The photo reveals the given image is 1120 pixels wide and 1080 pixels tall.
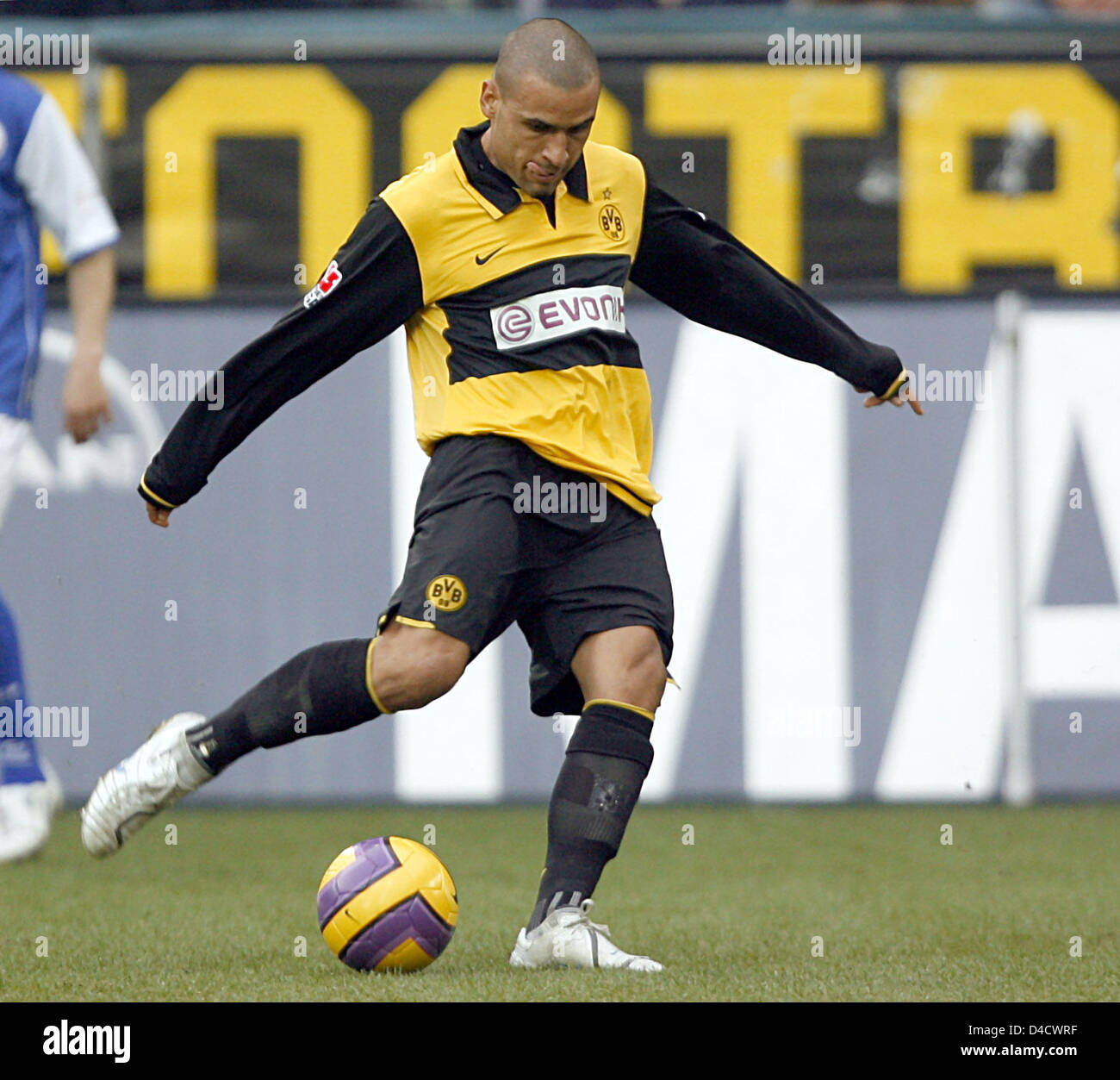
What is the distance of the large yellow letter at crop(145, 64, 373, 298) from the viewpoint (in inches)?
316

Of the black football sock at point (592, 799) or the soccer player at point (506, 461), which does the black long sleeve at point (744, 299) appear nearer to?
the soccer player at point (506, 461)

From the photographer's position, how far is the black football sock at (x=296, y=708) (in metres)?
4.28

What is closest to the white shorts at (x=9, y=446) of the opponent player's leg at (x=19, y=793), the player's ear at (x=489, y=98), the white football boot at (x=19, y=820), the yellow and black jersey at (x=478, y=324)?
the opponent player's leg at (x=19, y=793)

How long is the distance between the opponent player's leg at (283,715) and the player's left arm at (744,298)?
110cm

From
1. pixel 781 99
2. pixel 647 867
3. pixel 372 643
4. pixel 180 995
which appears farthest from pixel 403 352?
pixel 180 995

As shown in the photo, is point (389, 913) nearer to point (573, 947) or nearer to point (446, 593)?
point (573, 947)

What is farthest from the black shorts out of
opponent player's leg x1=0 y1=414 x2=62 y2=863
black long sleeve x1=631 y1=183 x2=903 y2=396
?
opponent player's leg x1=0 y1=414 x2=62 y2=863

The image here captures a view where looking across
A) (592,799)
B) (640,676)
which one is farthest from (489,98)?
(592,799)

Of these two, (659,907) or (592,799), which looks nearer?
(592,799)

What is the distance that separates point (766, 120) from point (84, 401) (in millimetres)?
3454

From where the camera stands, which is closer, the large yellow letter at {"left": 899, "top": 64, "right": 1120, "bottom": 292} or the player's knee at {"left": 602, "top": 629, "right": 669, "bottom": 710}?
the player's knee at {"left": 602, "top": 629, "right": 669, "bottom": 710}

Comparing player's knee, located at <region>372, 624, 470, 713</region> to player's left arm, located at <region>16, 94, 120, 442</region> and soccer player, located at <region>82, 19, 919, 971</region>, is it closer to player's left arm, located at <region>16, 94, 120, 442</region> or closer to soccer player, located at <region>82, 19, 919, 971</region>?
soccer player, located at <region>82, 19, 919, 971</region>

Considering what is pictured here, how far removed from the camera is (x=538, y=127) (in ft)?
13.8

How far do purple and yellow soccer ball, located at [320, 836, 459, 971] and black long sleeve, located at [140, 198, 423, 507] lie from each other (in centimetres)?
97
